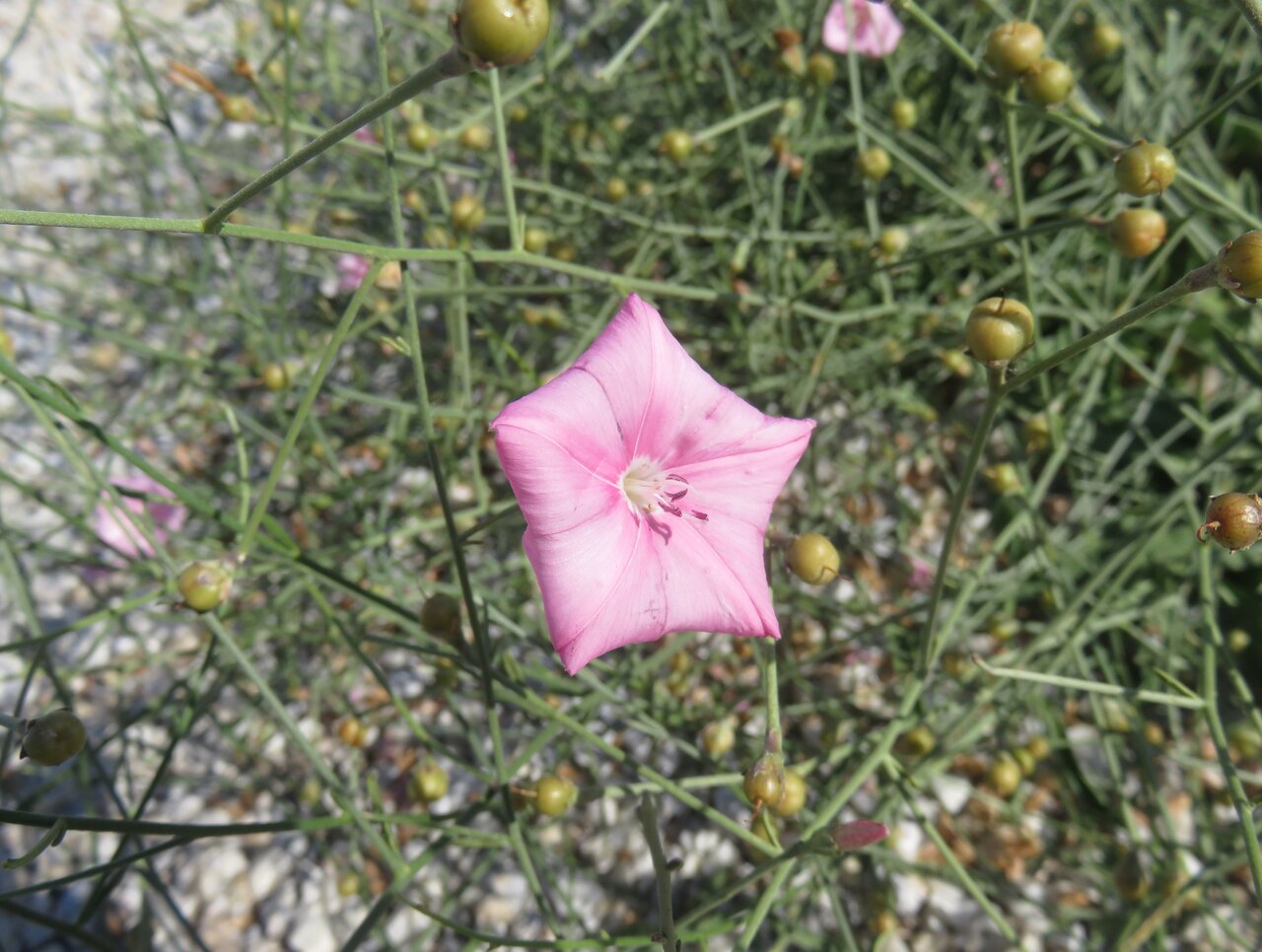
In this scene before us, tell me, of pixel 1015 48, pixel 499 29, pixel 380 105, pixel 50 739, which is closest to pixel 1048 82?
pixel 1015 48

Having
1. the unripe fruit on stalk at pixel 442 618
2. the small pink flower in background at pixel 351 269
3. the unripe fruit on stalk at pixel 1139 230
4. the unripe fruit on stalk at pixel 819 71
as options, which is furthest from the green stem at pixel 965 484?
the small pink flower in background at pixel 351 269

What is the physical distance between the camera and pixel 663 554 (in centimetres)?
130

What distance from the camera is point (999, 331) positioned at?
A: 1100 mm

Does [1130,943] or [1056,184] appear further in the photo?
[1056,184]

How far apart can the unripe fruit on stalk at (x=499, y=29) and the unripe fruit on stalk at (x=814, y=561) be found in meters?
0.76

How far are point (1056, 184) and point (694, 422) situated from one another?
195 cm

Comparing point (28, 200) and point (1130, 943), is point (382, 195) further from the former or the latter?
point (1130, 943)

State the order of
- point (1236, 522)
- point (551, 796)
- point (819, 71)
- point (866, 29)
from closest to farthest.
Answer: point (1236, 522) → point (551, 796) → point (819, 71) → point (866, 29)

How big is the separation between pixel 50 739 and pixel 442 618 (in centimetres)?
50

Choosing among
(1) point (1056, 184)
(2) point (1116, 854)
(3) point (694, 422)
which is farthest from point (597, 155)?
(2) point (1116, 854)

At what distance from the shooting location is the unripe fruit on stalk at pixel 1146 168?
1303mm

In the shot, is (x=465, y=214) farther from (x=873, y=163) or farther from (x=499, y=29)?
(x=499, y=29)

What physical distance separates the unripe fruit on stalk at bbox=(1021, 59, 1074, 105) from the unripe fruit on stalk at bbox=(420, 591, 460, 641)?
117cm

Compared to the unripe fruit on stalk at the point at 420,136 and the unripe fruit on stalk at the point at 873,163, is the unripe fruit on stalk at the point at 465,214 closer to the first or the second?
the unripe fruit on stalk at the point at 420,136
